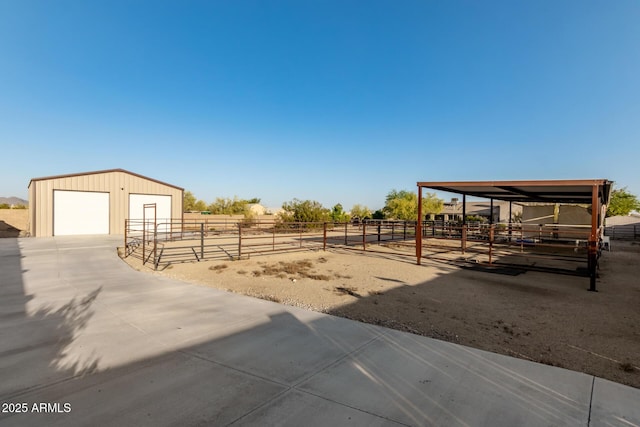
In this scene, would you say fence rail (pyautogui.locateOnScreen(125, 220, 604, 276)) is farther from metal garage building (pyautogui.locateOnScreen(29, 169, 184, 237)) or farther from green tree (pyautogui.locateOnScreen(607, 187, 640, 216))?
green tree (pyautogui.locateOnScreen(607, 187, 640, 216))

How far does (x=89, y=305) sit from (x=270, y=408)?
4.53 metres

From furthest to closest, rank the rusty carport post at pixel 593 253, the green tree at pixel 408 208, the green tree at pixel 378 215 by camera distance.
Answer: the green tree at pixel 378 215 < the green tree at pixel 408 208 < the rusty carport post at pixel 593 253

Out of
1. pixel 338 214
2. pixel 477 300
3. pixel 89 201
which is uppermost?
pixel 89 201

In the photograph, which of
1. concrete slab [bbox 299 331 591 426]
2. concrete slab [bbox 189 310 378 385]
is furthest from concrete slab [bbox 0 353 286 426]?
concrete slab [bbox 299 331 591 426]

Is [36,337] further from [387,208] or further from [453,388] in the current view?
[387,208]

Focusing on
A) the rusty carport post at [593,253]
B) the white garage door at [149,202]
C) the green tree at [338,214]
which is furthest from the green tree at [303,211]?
the rusty carport post at [593,253]

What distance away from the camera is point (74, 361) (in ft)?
11.1

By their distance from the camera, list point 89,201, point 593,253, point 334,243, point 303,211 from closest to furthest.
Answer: point 593,253, point 334,243, point 89,201, point 303,211

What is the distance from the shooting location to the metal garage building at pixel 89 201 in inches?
753

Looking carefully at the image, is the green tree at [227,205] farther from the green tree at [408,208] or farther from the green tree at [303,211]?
the green tree at [408,208]

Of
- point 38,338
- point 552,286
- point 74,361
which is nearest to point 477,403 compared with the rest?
point 74,361

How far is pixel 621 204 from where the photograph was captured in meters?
38.5

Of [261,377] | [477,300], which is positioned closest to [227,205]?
[477,300]

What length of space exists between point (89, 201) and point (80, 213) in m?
0.91
